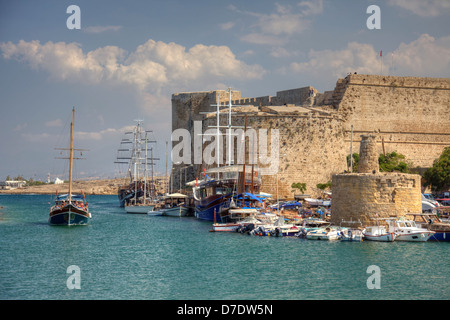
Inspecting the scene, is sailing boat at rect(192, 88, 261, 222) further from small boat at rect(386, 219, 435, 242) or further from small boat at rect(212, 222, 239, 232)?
small boat at rect(386, 219, 435, 242)

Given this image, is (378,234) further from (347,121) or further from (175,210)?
→ (175,210)

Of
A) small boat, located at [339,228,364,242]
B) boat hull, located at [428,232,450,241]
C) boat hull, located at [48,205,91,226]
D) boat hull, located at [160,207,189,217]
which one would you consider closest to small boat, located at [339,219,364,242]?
small boat, located at [339,228,364,242]

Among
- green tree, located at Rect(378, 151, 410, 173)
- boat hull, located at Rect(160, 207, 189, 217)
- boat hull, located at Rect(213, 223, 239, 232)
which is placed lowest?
boat hull, located at Rect(160, 207, 189, 217)

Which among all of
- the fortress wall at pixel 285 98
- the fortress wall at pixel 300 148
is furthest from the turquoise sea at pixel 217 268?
the fortress wall at pixel 285 98

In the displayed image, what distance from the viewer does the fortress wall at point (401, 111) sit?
3978cm

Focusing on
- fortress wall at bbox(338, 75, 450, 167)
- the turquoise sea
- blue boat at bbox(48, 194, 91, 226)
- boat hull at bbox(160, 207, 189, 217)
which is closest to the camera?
the turquoise sea

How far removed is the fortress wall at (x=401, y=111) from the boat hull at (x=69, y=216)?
19303 millimetres

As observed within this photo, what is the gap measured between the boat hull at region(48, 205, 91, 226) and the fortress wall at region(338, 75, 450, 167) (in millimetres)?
19303

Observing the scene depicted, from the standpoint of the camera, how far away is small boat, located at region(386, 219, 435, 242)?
21172mm

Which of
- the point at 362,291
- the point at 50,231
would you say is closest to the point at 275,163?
the point at 50,231

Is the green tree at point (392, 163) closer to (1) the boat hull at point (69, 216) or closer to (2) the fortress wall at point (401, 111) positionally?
(2) the fortress wall at point (401, 111)

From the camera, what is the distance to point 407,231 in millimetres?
21297
